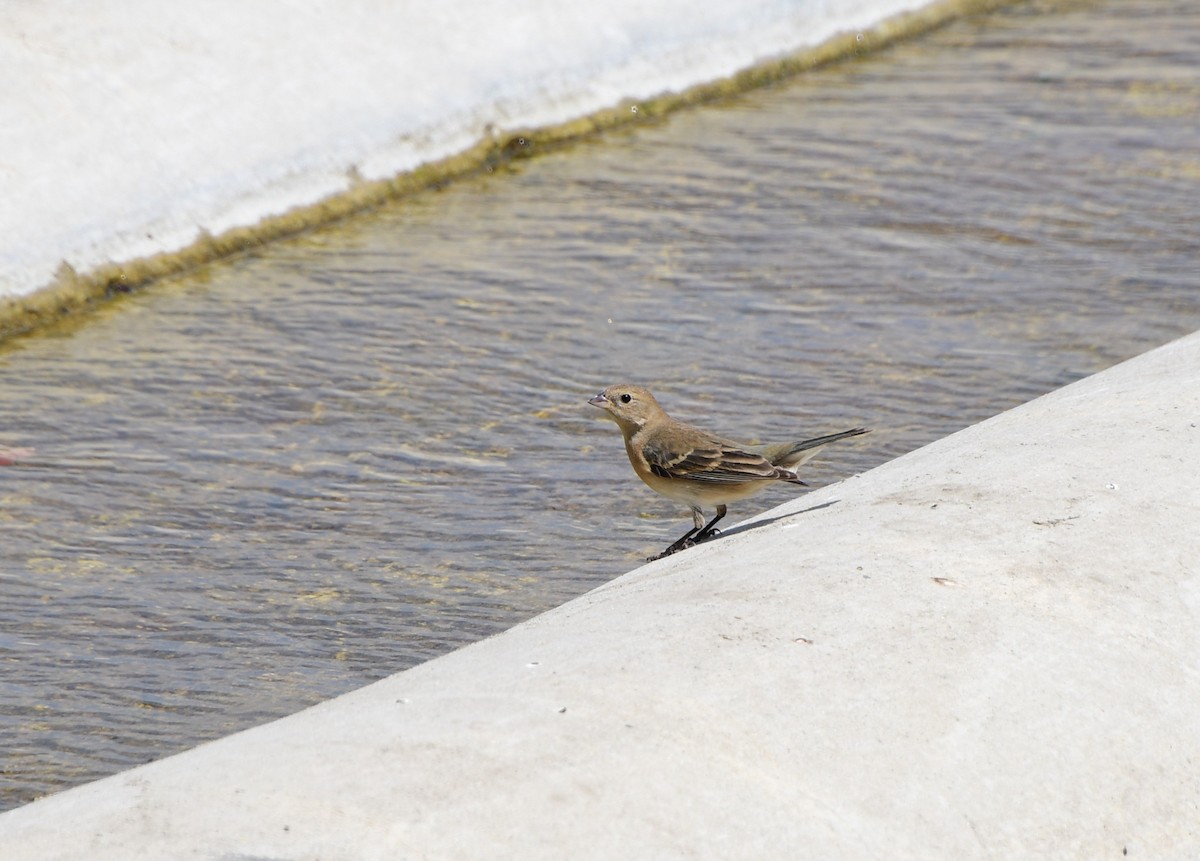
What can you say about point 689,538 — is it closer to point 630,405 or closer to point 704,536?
point 704,536

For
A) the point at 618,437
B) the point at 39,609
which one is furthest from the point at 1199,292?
the point at 39,609

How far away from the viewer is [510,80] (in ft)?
38.4

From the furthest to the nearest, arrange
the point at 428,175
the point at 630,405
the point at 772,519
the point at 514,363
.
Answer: the point at 428,175 < the point at 514,363 < the point at 630,405 < the point at 772,519

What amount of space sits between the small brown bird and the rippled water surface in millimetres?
370

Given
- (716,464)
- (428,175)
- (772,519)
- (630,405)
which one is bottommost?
(772,519)

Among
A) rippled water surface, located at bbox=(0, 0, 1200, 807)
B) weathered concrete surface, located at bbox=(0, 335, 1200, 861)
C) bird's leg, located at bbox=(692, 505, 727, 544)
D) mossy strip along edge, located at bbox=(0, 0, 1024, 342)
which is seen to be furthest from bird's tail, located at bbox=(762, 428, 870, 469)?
mossy strip along edge, located at bbox=(0, 0, 1024, 342)

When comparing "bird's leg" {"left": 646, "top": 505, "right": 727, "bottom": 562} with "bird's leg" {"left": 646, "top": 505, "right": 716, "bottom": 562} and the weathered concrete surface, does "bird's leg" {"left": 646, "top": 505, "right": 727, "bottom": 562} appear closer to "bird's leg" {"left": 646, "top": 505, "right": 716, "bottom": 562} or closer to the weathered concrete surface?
"bird's leg" {"left": 646, "top": 505, "right": 716, "bottom": 562}

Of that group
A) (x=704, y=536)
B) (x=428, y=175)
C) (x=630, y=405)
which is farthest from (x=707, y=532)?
(x=428, y=175)

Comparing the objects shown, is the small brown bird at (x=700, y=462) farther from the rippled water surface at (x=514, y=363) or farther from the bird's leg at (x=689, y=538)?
the rippled water surface at (x=514, y=363)

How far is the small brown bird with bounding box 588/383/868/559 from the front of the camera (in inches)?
249

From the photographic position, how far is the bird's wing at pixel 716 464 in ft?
20.6

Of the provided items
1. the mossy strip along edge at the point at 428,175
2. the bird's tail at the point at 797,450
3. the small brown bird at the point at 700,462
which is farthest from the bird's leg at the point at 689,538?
the mossy strip along edge at the point at 428,175

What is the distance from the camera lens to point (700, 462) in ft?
20.8

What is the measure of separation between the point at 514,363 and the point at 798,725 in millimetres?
4663
